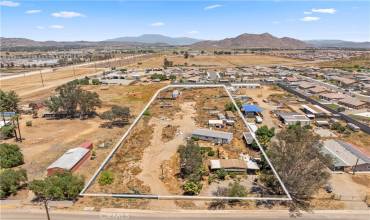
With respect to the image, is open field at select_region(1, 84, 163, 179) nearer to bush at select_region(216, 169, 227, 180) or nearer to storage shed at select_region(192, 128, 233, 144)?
storage shed at select_region(192, 128, 233, 144)

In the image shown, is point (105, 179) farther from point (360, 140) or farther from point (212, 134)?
point (360, 140)

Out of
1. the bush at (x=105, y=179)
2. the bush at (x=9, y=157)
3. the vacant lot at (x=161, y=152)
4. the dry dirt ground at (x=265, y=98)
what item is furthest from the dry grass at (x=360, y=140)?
the bush at (x=9, y=157)

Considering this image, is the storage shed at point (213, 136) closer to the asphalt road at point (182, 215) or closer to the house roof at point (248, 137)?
the house roof at point (248, 137)

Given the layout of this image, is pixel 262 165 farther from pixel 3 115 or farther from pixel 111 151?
pixel 3 115

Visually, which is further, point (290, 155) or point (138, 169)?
point (138, 169)

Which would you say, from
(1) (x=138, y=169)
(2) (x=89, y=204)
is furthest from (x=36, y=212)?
(1) (x=138, y=169)

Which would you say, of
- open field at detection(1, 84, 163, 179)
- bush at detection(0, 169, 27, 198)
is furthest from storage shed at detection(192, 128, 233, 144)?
bush at detection(0, 169, 27, 198)

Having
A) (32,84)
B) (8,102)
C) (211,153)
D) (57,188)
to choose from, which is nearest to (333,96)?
(211,153)
